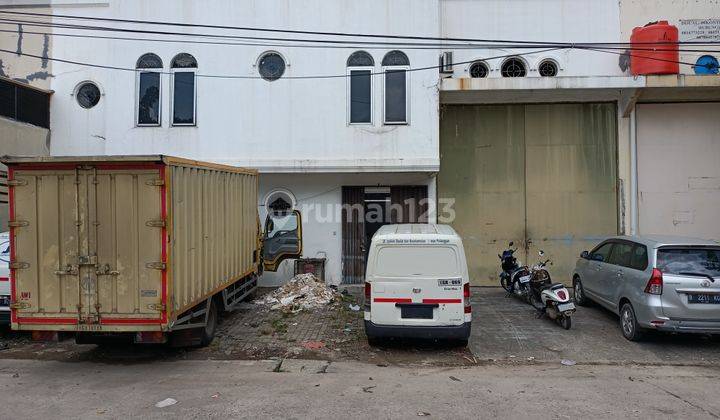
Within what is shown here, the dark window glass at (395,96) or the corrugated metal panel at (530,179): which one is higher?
the dark window glass at (395,96)

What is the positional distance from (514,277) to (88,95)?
11332 mm

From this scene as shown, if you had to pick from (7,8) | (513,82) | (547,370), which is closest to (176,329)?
(547,370)

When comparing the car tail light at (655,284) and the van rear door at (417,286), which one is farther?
the car tail light at (655,284)

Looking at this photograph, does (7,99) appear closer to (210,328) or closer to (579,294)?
(210,328)

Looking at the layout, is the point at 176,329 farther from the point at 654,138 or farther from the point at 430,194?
the point at 654,138

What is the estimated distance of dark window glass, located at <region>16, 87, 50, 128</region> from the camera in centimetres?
1143

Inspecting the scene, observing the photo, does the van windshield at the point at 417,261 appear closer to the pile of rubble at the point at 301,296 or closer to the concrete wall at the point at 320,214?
the pile of rubble at the point at 301,296

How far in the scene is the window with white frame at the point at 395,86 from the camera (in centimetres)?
1155

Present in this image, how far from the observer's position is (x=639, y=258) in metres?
7.83

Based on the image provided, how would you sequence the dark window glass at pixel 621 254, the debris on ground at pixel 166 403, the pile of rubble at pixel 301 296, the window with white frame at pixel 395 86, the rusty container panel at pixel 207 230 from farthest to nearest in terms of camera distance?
the window with white frame at pixel 395 86
the pile of rubble at pixel 301 296
the dark window glass at pixel 621 254
the rusty container panel at pixel 207 230
the debris on ground at pixel 166 403

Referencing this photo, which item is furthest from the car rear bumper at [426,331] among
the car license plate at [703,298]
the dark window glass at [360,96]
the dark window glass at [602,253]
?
the dark window glass at [360,96]

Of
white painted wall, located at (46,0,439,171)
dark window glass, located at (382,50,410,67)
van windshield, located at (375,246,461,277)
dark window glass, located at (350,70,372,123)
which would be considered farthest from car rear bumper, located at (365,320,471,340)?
dark window glass, located at (382,50,410,67)

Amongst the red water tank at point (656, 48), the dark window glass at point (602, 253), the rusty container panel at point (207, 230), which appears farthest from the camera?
the red water tank at point (656, 48)

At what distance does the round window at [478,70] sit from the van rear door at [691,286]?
7022mm
